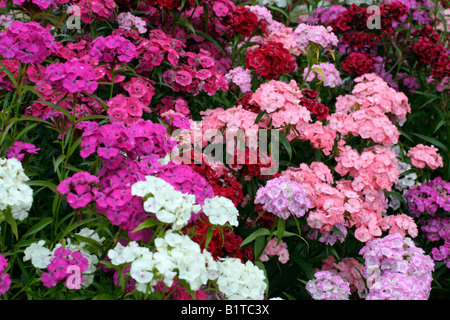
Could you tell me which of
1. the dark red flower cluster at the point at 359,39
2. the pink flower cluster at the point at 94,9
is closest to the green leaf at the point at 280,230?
the pink flower cluster at the point at 94,9

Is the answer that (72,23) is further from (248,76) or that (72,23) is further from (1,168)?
(1,168)

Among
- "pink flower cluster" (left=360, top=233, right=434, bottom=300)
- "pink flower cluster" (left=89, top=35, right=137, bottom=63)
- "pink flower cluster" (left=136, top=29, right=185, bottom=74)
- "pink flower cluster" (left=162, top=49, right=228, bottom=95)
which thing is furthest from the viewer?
"pink flower cluster" (left=162, top=49, right=228, bottom=95)

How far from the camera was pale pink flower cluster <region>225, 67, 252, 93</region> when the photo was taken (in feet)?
10.8

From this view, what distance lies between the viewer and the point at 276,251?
102 inches

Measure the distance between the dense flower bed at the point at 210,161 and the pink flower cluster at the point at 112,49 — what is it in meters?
0.01

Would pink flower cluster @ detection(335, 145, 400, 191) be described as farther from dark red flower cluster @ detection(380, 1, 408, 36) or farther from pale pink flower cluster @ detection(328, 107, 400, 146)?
dark red flower cluster @ detection(380, 1, 408, 36)

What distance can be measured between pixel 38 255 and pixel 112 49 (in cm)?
113

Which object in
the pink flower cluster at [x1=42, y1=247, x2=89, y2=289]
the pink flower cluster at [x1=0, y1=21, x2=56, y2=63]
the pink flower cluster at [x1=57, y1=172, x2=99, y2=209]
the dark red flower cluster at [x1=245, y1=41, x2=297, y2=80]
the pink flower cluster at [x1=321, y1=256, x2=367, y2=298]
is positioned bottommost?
the pink flower cluster at [x1=321, y1=256, x2=367, y2=298]

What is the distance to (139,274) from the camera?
5.49 ft

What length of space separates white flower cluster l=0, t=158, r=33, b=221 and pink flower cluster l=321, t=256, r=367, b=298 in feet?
5.29

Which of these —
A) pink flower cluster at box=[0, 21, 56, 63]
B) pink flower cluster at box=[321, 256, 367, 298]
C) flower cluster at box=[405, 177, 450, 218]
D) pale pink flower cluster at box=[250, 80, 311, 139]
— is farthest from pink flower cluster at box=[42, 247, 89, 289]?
flower cluster at box=[405, 177, 450, 218]

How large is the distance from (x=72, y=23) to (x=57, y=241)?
5.19 ft

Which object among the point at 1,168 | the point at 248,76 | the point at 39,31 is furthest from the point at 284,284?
the point at 39,31

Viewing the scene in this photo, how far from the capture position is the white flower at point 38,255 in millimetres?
1959
